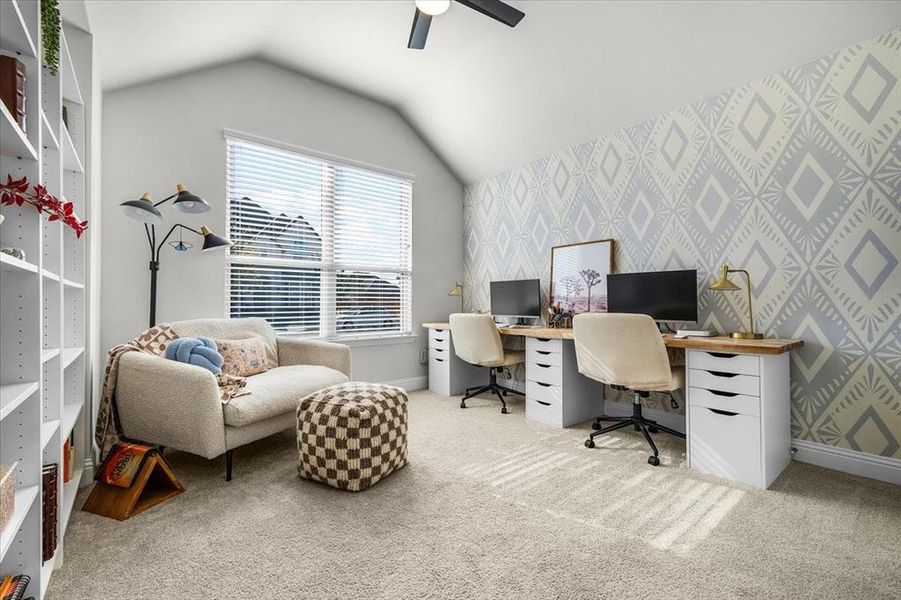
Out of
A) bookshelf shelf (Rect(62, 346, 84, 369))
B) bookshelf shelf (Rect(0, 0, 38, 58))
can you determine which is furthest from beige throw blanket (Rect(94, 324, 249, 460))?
bookshelf shelf (Rect(0, 0, 38, 58))

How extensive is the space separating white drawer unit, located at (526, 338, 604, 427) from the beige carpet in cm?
78

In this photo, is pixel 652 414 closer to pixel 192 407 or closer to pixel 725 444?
pixel 725 444

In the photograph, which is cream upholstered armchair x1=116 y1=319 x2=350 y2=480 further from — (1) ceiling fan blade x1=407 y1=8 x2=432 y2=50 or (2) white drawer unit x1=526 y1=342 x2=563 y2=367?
(1) ceiling fan blade x1=407 y1=8 x2=432 y2=50

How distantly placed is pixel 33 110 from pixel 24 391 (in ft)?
2.72

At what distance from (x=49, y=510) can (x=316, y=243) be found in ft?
9.08

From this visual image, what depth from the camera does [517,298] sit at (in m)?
4.22

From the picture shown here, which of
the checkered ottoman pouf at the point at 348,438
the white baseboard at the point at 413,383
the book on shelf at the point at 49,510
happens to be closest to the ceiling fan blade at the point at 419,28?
the checkered ottoman pouf at the point at 348,438

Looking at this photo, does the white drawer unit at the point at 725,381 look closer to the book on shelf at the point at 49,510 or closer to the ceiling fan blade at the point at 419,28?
the ceiling fan blade at the point at 419,28

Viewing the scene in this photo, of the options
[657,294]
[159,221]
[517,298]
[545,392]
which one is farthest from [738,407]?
[159,221]

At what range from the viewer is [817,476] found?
2.35m

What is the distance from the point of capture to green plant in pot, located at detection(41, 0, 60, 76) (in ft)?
4.86

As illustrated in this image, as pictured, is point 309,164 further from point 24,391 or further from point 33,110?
point 24,391

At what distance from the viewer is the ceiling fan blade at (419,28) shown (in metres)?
2.37

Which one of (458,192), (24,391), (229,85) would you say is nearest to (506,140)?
(458,192)
